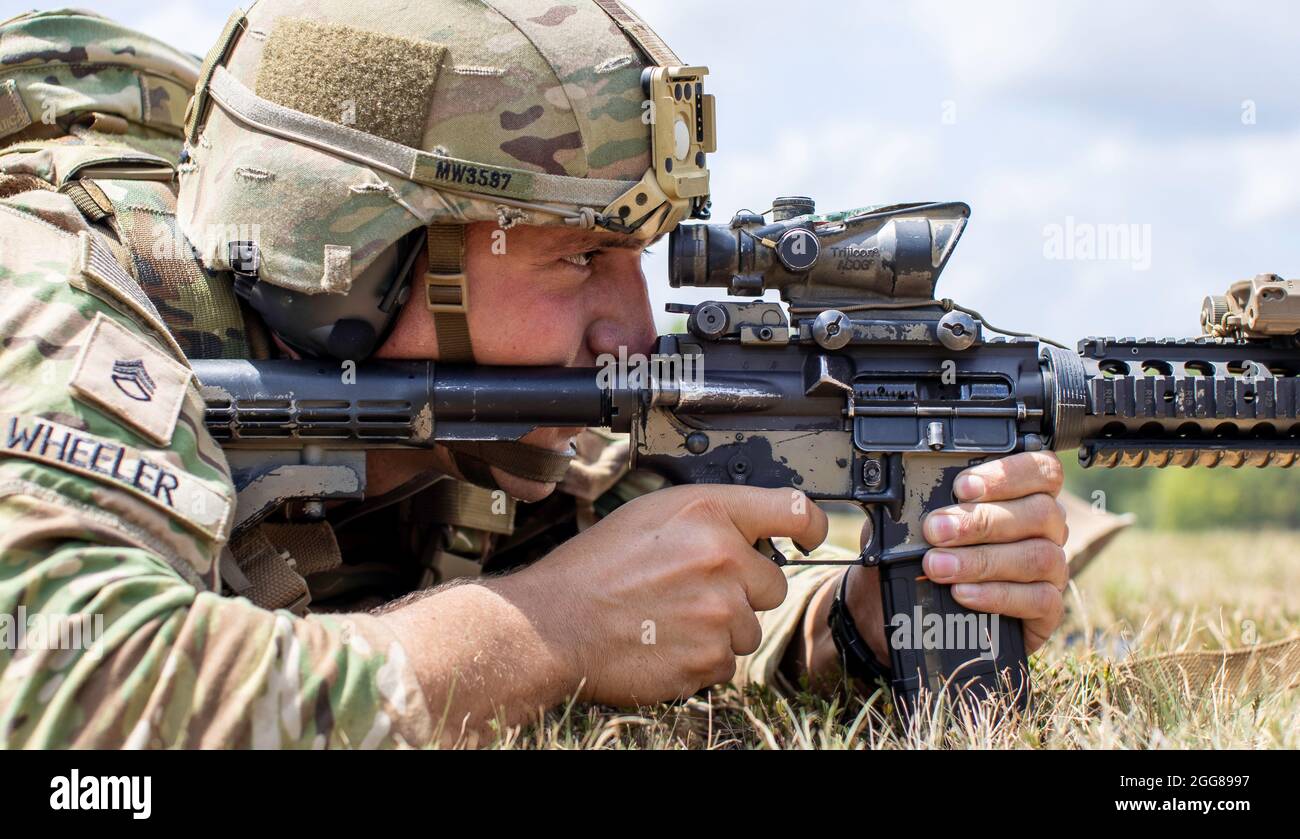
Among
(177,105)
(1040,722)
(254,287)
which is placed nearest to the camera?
(1040,722)

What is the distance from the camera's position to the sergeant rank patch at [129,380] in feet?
8.80

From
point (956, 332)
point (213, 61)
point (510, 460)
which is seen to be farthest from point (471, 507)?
point (956, 332)

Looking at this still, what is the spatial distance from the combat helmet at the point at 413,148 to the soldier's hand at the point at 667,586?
738 millimetres

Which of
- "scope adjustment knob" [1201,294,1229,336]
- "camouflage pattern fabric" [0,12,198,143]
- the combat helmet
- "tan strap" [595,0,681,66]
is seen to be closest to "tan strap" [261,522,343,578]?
the combat helmet

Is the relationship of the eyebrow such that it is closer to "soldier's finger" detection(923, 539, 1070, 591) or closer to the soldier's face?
the soldier's face

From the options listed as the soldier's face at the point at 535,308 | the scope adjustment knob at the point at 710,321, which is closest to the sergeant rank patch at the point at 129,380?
the soldier's face at the point at 535,308

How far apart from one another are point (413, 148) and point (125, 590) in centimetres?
155

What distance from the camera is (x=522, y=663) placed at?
2.95 m

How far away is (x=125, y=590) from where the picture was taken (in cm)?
245

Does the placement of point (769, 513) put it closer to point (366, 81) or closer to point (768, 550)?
point (768, 550)

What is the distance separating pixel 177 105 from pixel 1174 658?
425cm

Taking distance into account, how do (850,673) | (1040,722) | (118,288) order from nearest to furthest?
(118,288) → (1040,722) → (850,673)
